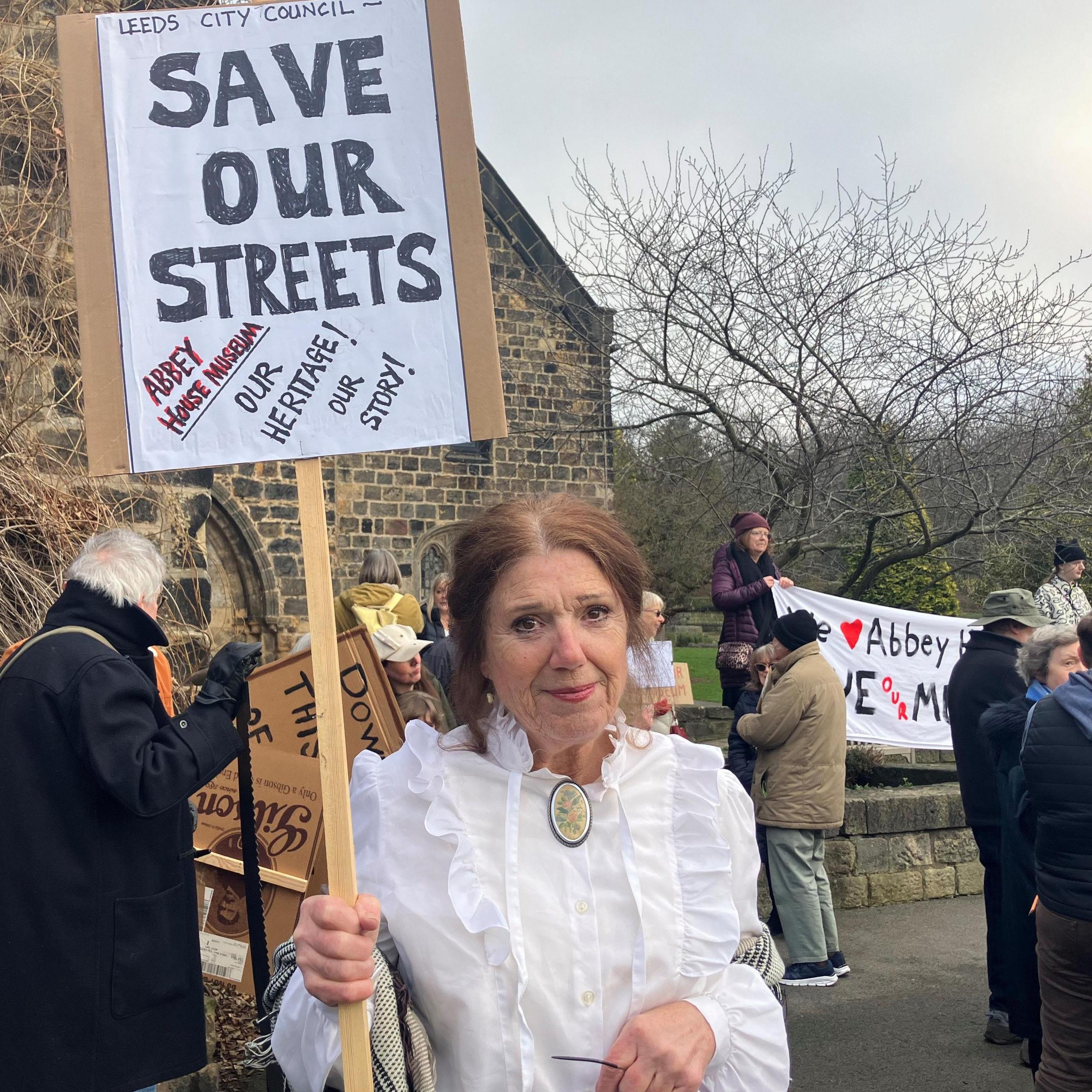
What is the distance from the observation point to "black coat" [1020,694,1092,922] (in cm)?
376

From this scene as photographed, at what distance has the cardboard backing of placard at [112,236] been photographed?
1.96 metres

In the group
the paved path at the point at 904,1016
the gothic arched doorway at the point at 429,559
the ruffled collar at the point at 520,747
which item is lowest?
the paved path at the point at 904,1016

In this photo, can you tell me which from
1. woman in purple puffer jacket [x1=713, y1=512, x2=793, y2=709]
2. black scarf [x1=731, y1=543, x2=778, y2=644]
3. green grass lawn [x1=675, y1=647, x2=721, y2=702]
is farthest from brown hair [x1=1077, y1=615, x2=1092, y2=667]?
green grass lawn [x1=675, y1=647, x2=721, y2=702]

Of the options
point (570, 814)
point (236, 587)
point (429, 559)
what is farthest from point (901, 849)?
point (429, 559)

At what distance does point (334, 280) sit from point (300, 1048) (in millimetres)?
1232

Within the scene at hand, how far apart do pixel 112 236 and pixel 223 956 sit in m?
3.09

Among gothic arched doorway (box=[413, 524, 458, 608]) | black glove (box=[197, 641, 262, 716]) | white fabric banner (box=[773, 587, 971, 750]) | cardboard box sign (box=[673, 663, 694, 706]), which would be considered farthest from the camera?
gothic arched doorway (box=[413, 524, 458, 608])

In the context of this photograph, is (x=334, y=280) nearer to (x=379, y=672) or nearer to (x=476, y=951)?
(x=476, y=951)

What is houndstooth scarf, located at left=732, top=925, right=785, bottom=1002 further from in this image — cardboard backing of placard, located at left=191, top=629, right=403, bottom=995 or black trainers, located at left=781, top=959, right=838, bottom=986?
black trainers, located at left=781, top=959, right=838, bottom=986

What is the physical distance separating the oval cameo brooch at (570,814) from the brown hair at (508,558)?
0.15 m

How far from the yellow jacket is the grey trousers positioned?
2380 mm

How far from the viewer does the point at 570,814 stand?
183cm

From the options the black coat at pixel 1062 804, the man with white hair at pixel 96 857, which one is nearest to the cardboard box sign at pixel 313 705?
the man with white hair at pixel 96 857

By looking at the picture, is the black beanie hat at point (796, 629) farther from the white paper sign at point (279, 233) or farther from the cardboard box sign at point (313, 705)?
the white paper sign at point (279, 233)
